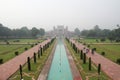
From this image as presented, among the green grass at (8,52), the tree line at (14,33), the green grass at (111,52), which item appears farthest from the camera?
the tree line at (14,33)

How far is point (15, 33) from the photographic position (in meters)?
78.2

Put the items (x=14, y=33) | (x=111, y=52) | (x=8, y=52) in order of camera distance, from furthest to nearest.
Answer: (x=14, y=33), (x=8, y=52), (x=111, y=52)

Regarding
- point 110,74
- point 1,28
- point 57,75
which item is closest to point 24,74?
point 57,75

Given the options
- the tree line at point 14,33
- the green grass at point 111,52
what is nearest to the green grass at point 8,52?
the green grass at point 111,52

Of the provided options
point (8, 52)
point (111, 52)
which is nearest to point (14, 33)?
point (8, 52)

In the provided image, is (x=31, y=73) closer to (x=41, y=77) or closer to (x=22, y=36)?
(x=41, y=77)

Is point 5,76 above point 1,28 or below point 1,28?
below

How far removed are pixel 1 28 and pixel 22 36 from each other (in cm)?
1722

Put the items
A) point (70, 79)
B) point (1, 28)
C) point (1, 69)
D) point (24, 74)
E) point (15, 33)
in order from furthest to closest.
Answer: point (15, 33) < point (1, 28) < point (1, 69) < point (24, 74) < point (70, 79)

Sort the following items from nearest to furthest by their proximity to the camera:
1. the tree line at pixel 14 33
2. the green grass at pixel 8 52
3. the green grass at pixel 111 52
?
the green grass at pixel 111 52 → the green grass at pixel 8 52 → the tree line at pixel 14 33

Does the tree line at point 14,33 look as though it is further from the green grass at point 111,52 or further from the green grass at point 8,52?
the green grass at point 111,52

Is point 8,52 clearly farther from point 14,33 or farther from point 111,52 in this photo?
point 14,33

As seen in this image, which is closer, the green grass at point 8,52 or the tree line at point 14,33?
the green grass at point 8,52

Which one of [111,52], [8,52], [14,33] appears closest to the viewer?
[111,52]
